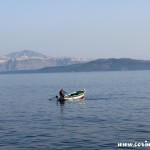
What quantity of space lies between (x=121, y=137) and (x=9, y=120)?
1687 cm

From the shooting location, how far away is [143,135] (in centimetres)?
3209

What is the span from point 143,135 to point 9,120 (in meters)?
18.0

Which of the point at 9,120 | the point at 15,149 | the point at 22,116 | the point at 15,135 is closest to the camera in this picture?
the point at 15,149

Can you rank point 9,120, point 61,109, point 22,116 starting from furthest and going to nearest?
point 61,109
point 22,116
point 9,120

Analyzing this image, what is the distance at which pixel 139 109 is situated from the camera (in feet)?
164

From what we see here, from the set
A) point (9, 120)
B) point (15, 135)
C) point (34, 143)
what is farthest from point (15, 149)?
point (9, 120)

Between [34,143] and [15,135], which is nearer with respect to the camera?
[34,143]

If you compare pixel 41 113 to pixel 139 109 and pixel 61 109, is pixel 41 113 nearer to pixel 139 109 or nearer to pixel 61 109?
pixel 61 109

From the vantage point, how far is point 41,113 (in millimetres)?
49281

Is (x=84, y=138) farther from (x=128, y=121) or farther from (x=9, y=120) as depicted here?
(x=9, y=120)

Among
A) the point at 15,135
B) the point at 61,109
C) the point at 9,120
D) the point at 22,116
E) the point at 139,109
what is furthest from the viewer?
the point at 61,109

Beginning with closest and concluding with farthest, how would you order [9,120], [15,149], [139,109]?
[15,149] → [9,120] → [139,109]

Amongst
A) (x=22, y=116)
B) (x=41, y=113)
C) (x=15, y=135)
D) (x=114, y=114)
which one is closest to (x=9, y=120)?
(x=22, y=116)

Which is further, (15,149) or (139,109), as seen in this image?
(139,109)
